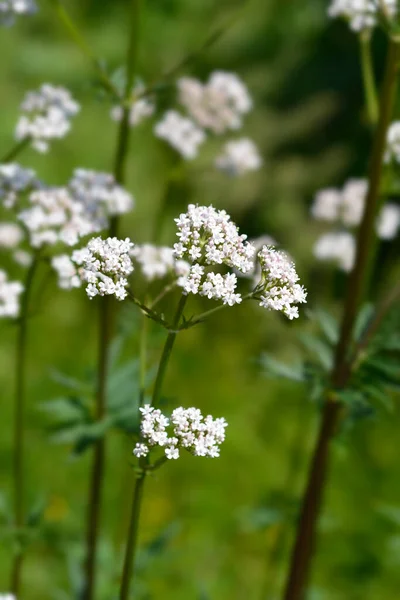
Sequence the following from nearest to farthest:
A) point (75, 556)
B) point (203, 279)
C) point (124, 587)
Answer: point (203, 279) < point (124, 587) < point (75, 556)

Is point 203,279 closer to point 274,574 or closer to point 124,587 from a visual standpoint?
point 124,587

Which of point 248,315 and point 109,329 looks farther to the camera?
point 248,315

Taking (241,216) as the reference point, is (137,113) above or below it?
below

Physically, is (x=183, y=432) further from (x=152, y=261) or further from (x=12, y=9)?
(x=12, y=9)

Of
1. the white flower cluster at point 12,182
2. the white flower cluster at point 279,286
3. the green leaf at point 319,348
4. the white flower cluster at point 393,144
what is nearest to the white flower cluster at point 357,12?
the white flower cluster at point 393,144

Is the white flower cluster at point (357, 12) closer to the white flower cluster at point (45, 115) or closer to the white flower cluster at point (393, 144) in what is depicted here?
the white flower cluster at point (393, 144)

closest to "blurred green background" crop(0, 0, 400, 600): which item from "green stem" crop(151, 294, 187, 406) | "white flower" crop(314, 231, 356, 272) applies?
"white flower" crop(314, 231, 356, 272)

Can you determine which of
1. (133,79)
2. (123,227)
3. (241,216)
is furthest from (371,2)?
(123,227)
